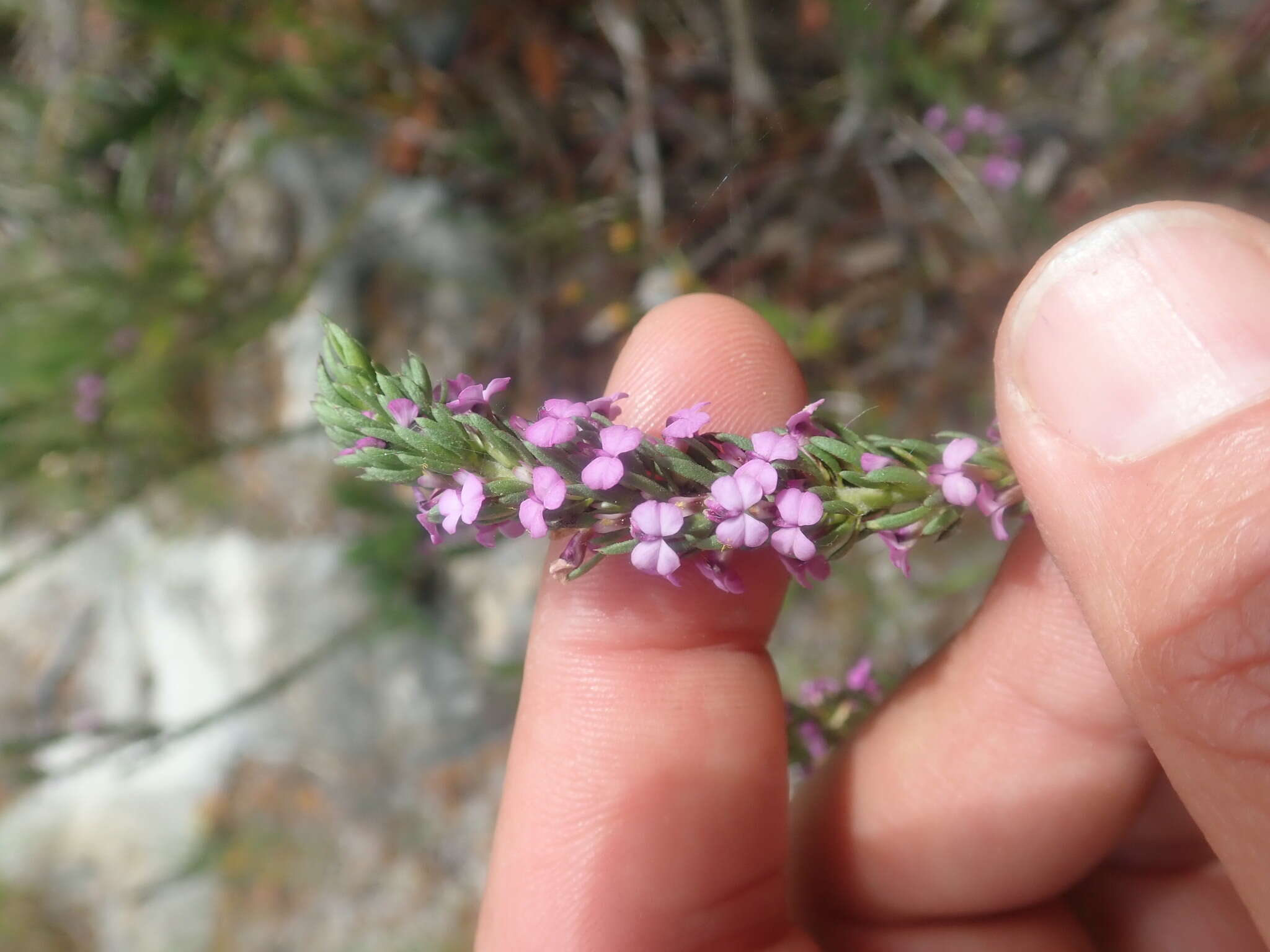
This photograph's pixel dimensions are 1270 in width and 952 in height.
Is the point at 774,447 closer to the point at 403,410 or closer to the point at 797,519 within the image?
the point at 797,519

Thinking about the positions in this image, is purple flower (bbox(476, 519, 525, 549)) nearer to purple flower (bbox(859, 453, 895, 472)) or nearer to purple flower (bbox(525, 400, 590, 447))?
purple flower (bbox(525, 400, 590, 447))

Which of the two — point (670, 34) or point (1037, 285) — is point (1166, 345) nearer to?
point (1037, 285)

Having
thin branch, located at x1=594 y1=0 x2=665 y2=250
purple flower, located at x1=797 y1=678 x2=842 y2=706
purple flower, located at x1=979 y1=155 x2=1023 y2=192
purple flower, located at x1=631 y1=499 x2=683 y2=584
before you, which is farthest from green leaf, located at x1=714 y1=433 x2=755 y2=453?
purple flower, located at x1=979 y1=155 x2=1023 y2=192

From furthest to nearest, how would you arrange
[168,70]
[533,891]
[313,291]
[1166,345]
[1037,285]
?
1. [313,291]
2. [168,70]
3. [533,891]
4. [1037,285]
5. [1166,345]

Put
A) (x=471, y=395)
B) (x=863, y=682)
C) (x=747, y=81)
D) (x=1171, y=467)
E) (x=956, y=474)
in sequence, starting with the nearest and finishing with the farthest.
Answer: (x=1171, y=467) < (x=471, y=395) < (x=956, y=474) < (x=863, y=682) < (x=747, y=81)

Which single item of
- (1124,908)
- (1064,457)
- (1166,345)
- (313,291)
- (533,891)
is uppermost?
(313,291)

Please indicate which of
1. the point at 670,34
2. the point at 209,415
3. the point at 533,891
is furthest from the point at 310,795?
the point at 670,34

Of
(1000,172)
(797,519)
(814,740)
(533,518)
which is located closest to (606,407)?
(533,518)
